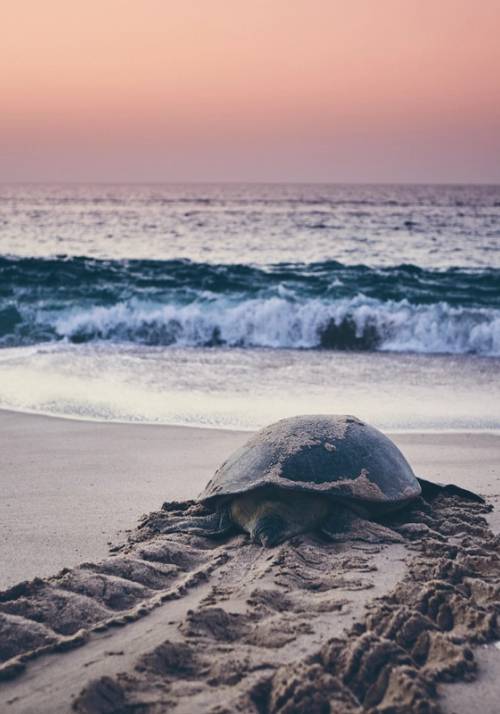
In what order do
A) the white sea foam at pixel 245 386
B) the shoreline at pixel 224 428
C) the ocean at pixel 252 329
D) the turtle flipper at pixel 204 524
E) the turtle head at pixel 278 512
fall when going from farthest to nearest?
1. the ocean at pixel 252 329
2. the white sea foam at pixel 245 386
3. the shoreline at pixel 224 428
4. the turtle flipper at pixel 204 524
5. the turtle head at pixel 278 512

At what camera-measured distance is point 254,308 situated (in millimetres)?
14562

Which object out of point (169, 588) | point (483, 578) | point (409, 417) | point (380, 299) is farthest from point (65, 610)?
point (380, 299)

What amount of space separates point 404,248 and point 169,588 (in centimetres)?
2543

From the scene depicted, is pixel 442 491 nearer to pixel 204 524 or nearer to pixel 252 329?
pixel 204 524

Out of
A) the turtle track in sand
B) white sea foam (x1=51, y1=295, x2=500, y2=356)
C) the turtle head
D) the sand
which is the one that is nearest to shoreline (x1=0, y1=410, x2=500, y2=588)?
the sand

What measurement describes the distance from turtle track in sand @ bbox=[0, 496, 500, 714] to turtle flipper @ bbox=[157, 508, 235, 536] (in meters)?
0.06

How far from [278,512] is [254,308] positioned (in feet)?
35.2

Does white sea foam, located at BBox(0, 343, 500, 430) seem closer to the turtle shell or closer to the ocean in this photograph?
the ocean

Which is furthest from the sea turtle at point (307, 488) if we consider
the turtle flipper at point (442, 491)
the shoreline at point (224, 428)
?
the shoreline at point (224, 428)

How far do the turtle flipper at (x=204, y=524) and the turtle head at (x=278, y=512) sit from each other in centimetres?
6

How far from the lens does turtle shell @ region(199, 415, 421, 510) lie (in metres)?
3.95

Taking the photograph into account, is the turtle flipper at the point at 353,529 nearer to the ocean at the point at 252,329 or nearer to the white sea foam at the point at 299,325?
the ocean at the point at 252,329

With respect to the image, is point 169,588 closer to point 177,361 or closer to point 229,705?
point 229,705

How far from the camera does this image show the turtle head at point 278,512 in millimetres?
3885
